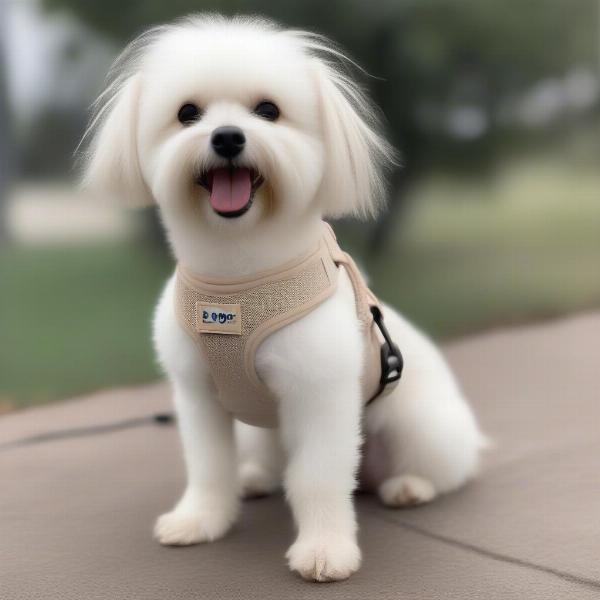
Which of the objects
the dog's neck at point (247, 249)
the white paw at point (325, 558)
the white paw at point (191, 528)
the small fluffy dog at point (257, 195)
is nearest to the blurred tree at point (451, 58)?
the small fluffy dog at point (257, 195)

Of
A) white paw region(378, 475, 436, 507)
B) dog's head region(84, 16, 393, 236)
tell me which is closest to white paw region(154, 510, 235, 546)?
white paw region(378, 475, 436, 507)

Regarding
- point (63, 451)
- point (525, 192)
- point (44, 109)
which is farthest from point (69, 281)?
point (525, 192)

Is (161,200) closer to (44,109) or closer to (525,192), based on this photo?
(44,109)

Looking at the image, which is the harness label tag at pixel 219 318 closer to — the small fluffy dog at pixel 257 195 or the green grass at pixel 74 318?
the small fluffy dog at pixel 257 195

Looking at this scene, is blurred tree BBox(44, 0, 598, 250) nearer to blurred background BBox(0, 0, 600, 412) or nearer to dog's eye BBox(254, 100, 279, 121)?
blurred background BBox(0, 0, 600, 412)

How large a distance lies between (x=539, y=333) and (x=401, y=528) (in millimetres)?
2682

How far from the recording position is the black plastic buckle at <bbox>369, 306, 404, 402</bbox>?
5.85 feet

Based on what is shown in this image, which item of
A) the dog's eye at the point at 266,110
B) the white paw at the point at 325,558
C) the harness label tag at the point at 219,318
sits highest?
the dog's eye at the point at 266,110

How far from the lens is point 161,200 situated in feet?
4.99

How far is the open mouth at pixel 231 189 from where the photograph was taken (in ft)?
4.83

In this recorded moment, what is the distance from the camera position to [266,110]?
1.51 meters

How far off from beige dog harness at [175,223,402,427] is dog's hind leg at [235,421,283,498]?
417mm

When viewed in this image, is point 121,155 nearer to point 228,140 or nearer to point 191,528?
point 228,140

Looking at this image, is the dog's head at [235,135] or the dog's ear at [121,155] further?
the dog's ear at [121,155]
